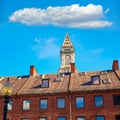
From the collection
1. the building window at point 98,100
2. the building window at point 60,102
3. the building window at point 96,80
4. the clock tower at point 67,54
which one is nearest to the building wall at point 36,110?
the building window at point 60,102

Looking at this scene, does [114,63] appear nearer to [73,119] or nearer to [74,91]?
[74,91]

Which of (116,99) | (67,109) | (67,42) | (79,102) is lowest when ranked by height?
(67,109)

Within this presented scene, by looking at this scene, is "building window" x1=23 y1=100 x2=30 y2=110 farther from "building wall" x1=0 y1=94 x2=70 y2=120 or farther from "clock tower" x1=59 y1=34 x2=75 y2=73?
"clock tower" x1=59 y1=34 x2=75 y2=73

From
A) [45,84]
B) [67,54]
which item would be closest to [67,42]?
[67,54]

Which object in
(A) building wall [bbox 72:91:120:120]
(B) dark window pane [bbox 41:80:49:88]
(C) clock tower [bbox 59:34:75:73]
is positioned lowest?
(A) building wall [bbox 72:91:120:120]

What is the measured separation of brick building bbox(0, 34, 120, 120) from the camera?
4266 cm

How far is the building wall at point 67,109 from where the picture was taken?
42375mm

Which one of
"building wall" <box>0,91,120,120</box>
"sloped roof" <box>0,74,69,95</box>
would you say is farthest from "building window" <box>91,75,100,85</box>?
"sloped roof" <box>0,74,69,95</box>

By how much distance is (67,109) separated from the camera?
43.2 m

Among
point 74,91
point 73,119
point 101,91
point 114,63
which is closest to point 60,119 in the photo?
point 73,119

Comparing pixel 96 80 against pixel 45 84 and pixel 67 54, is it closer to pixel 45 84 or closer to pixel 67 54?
pixel 45 84

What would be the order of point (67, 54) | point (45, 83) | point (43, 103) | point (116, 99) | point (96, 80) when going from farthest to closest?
point (67, 54)
point (45, 83)
point (96, 80)
point (43, 103)
point (116, 99)

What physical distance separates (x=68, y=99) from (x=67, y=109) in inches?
64.0

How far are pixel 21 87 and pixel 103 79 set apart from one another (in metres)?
14.2
